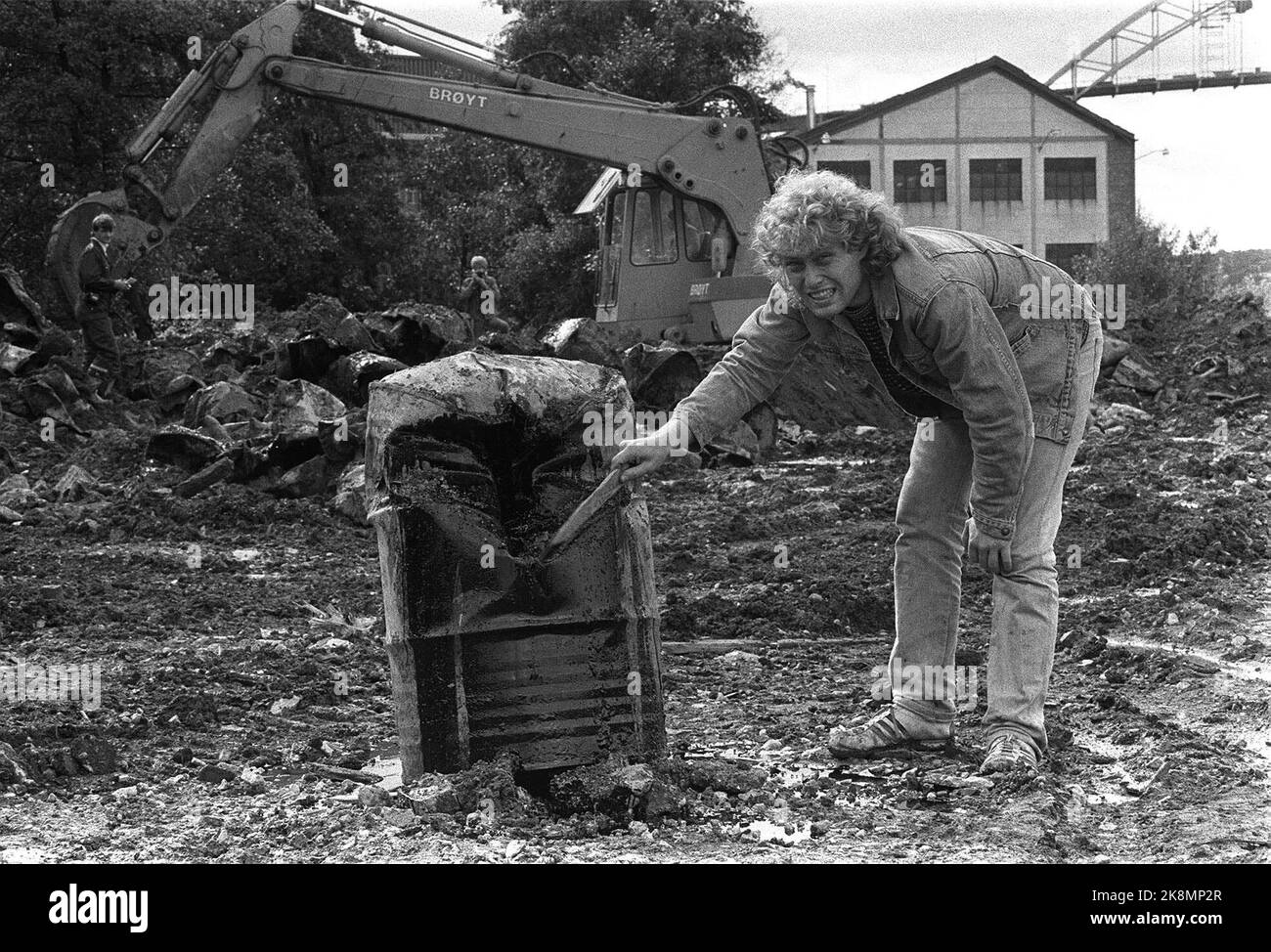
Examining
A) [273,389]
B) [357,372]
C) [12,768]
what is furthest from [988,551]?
[273,389]

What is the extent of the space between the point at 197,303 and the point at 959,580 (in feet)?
58.7

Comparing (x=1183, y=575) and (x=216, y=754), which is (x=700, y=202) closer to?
(x=1183, y=575)

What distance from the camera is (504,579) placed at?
12.6ft

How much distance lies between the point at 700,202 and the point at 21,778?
10.6m

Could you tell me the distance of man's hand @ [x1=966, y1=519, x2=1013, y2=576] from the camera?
3.90 metres

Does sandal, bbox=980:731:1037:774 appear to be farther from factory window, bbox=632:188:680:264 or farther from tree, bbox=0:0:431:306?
tree, bbox=0:0:431:306

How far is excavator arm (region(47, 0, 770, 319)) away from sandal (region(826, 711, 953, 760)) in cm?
989

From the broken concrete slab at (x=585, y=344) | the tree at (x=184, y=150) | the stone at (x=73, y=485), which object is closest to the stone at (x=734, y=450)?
the broken concrete slab at (x=585, y=344)

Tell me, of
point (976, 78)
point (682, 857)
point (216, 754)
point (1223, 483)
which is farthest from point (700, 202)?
point (976, 78)

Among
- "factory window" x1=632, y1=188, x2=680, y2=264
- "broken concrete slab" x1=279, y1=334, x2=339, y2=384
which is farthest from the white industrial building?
"broken concrete slab" x1=279, y1=334, x2=339, y2=384

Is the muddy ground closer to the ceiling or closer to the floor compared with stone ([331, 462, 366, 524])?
closer to the floor

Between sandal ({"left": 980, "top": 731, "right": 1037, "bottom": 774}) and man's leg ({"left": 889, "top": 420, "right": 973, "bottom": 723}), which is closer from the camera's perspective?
sandal ({"left": 980, "top": 731, "right": 1037, "bottom": 774})

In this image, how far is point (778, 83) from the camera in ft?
98.8

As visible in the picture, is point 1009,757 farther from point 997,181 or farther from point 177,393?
point 997,181
